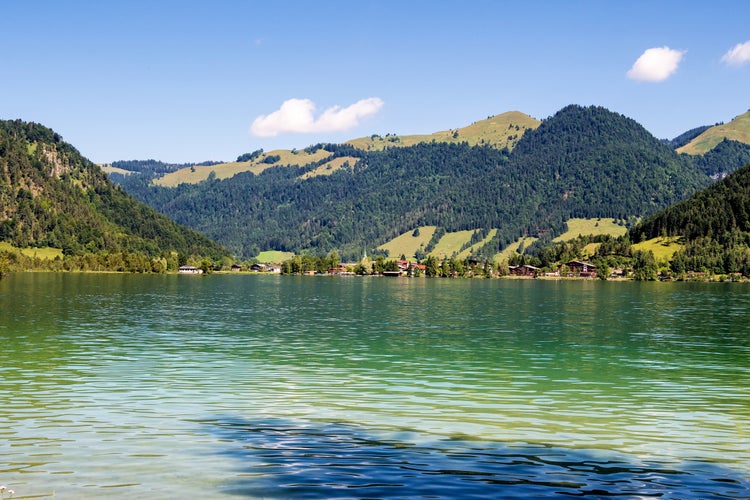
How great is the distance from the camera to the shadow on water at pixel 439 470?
23.4m

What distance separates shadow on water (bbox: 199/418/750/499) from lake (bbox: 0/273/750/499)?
0.35ft

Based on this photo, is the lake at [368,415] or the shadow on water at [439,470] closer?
the shadow on water at [439,470]

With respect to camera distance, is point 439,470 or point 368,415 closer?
point 439,470

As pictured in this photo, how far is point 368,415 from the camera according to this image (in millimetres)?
36031

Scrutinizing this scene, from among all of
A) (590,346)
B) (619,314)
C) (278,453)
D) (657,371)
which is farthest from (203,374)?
(619,314)

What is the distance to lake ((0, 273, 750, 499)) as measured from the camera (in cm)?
2464

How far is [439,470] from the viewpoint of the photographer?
1014 inches

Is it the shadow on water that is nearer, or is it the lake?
the shadow on water

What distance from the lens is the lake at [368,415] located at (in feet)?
80.8

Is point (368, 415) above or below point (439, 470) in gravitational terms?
below

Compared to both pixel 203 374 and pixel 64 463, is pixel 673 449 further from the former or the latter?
pixel 203 374

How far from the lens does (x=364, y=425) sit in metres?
33.6

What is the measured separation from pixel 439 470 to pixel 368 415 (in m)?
10.6

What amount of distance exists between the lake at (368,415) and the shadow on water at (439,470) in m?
0.11
